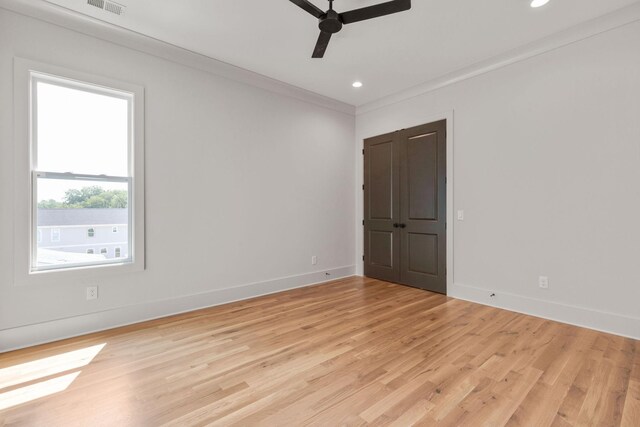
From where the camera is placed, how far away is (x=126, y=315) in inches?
125

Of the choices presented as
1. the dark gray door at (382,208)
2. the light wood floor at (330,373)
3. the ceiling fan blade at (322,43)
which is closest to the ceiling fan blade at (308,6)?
the ceiling fan blade at (322,43)

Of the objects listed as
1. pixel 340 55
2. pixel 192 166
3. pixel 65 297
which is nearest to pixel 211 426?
pixel 65 297

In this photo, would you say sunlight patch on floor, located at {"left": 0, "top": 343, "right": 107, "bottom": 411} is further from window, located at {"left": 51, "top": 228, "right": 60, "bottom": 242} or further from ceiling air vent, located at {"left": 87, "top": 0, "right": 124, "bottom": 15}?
ceiling air vent, located at {"left": 87, "top": 0, "right": 124, "bottom": 15}

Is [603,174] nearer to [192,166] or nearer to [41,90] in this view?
[192,166]

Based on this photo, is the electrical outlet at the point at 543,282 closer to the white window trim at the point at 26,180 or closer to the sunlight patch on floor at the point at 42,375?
the sunlight patch on floor at the point at 42,375

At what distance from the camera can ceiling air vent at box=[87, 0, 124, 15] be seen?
2.67 metres

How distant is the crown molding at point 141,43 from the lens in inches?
105

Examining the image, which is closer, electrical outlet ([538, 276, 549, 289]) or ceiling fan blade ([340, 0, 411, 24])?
ceiling fan blade ([340, 0, 411, 24])

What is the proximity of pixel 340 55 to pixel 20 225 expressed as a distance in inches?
143

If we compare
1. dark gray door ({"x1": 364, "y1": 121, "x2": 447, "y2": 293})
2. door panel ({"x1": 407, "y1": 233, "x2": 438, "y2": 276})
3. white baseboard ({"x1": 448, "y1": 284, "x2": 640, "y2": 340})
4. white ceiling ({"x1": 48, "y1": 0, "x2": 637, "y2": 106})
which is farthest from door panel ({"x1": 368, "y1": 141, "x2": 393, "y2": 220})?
white baseboard ({"x1": 448, "y1": 284, "x2": 640, "y2": 340})

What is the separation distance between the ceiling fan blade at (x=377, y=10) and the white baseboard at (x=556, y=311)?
3.29m

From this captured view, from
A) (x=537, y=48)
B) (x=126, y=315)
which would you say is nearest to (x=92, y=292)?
(x=126, y=315)

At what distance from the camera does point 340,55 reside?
3.60 m

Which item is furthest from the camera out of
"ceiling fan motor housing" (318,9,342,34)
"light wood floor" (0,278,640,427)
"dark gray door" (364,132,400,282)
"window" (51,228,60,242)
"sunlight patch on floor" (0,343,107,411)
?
"dark gray door" (364,132,400,282)
